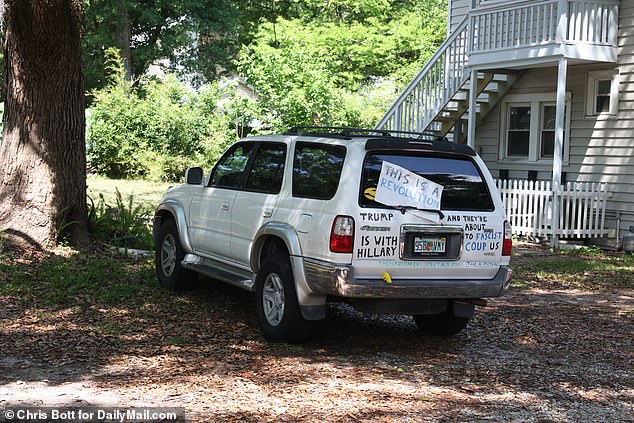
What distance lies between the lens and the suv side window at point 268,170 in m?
7.77

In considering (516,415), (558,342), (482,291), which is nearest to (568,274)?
(558,342)

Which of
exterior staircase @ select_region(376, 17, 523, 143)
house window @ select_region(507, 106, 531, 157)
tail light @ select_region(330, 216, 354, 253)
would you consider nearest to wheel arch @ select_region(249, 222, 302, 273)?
tail light @ select_region(330, 216, 354, 253)

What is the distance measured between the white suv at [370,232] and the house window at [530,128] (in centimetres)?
1100

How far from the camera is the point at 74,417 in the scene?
16.7ft

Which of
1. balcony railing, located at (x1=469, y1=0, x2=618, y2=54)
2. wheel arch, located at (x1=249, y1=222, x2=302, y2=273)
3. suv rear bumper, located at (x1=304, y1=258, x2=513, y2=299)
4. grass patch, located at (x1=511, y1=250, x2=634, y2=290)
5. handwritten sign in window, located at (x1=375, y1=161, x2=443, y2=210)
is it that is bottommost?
grass patch, located at (x1=511, y1=250, x2=634, y2=290)

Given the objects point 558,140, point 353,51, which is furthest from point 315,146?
point 353,51

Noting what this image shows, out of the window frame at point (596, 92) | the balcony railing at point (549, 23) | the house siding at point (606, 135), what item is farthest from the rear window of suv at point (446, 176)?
the window frame at point (596, 92)

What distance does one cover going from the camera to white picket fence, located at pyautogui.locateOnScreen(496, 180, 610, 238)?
1580 centimetres

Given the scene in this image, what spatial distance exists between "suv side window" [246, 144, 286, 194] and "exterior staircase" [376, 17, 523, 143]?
11.0 meters

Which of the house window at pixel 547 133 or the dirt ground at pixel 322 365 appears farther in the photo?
the house window at pixel 547 133

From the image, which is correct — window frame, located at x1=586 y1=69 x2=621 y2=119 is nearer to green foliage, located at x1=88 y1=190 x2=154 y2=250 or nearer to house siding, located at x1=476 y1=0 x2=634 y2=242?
house siding, located at x1=476 y1=0 x2=634 y2=242

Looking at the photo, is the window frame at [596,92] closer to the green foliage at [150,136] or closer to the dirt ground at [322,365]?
the dirt ground at [322,365]

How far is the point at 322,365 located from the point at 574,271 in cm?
730

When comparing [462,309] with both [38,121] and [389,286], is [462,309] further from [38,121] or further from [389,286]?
[38,121]
